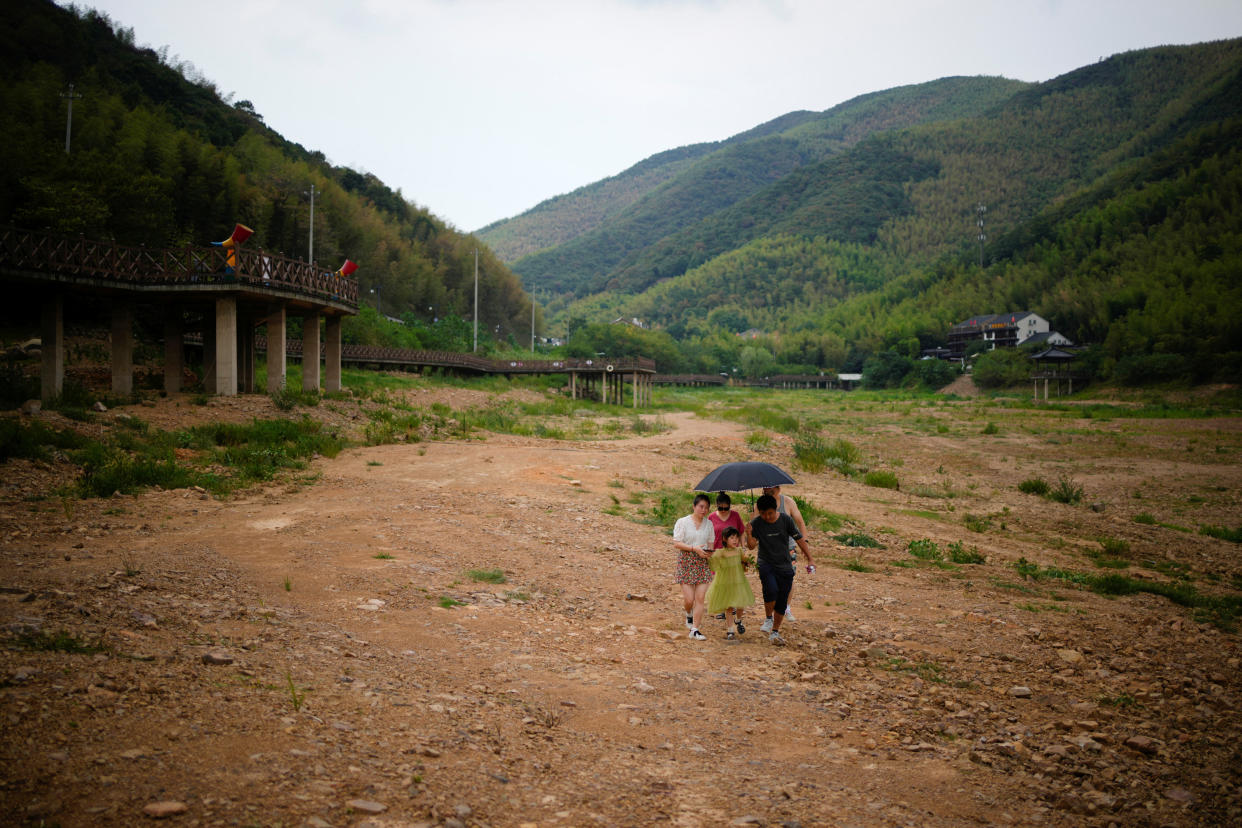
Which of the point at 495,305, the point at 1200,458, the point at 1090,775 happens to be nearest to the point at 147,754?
the point at 1090,775

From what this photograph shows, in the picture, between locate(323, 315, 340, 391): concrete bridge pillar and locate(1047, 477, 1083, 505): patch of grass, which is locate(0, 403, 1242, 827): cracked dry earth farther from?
locate(323, 315, 340, 391): concrete bridge pillar

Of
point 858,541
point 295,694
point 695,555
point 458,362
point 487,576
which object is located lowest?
point 858,541

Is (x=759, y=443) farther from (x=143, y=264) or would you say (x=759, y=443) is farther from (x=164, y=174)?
(x=164, y=174)

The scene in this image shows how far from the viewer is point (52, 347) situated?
2094 centimetres

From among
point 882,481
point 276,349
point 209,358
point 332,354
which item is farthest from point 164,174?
point 882,481

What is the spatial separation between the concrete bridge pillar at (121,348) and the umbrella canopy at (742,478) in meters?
22.1

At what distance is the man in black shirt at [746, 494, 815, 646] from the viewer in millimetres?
7875

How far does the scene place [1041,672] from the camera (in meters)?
7.41

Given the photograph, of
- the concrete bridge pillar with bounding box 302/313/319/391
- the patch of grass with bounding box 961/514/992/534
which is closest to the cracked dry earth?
the patch of grass with bounding box 961/514/992/534

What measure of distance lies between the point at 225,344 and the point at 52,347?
4.42m

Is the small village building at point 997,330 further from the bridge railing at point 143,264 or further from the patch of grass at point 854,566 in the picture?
the patch of grass at point 854,566

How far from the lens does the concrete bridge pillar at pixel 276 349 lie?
84.7 feet

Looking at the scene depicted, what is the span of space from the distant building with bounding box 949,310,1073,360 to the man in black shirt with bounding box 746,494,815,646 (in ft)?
313

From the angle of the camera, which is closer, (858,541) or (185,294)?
(858,541)
